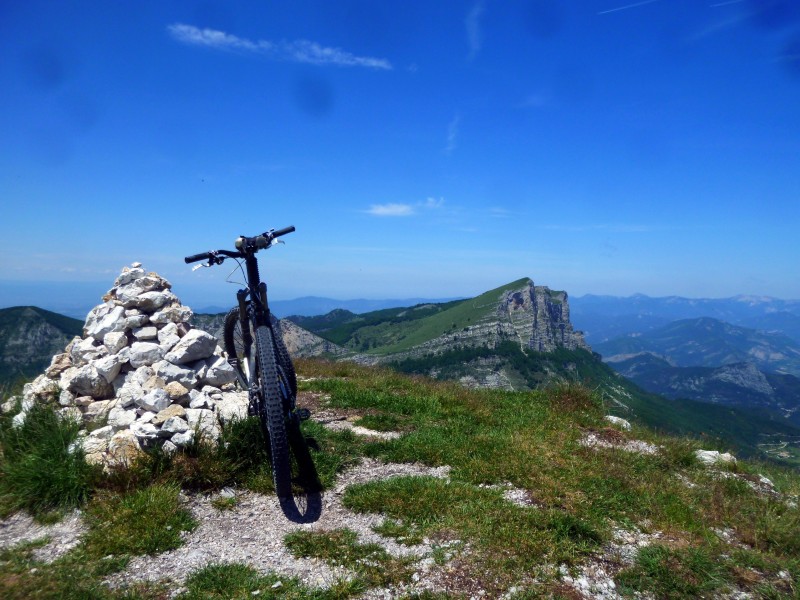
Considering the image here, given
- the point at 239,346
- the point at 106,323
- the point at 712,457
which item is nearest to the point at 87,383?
the point at 106,323

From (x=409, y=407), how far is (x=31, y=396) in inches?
274

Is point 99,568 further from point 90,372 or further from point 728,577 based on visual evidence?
point 728,577

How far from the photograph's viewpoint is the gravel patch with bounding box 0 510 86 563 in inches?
200

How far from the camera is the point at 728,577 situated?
197 inches

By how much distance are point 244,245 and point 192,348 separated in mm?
2343

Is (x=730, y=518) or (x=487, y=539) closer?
(x=487, y=539)

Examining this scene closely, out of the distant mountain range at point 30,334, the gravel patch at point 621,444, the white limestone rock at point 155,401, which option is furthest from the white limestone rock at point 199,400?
the distant mountain range at point 30,334

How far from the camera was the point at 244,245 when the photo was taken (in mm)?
6855

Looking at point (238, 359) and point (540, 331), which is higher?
point (238, 359)

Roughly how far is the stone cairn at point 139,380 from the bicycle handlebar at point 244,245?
5.82 feet

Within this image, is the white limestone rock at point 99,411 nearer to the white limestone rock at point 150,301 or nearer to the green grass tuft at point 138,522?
the white limestone rock at point 150,301

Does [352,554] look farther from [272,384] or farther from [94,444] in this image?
[94,444]

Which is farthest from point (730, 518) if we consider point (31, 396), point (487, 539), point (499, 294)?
point (499, 294)

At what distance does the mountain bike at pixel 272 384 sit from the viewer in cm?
595
